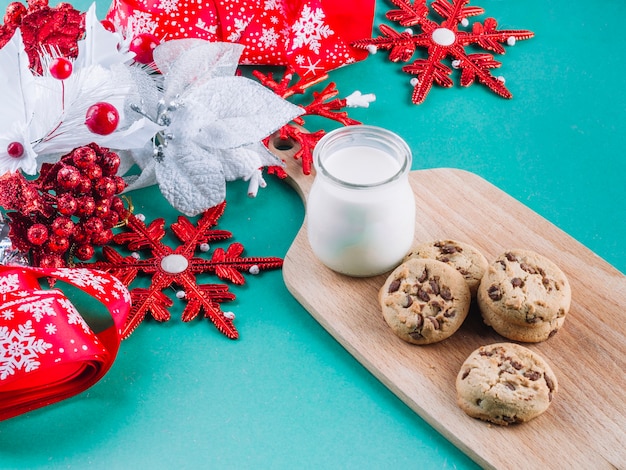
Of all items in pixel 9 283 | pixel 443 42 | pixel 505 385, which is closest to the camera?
pixel 505 385

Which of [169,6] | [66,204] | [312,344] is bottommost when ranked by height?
[312,344]

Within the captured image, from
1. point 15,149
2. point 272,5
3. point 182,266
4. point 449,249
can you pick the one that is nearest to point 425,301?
point 449,249

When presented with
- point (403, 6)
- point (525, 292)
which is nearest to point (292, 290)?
point (525, 292)

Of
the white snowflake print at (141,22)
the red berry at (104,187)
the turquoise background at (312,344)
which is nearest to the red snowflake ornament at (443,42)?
the turquoise background at (312,344)

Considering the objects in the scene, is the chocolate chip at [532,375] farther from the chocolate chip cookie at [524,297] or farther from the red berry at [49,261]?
the red berry at [49,261]

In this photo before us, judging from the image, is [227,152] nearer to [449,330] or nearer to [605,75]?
[449,330]

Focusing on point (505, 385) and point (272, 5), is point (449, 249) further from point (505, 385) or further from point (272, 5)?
point (272, 5)
